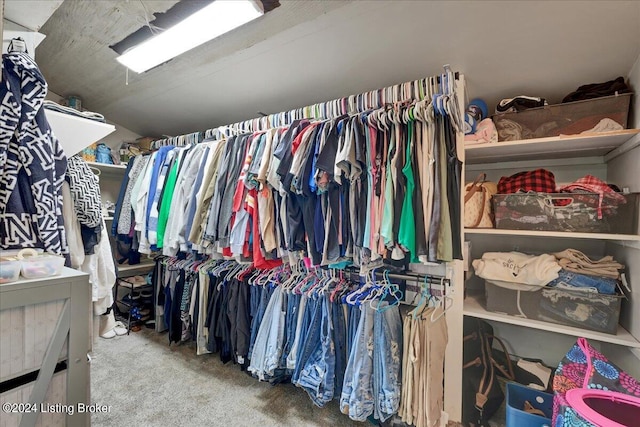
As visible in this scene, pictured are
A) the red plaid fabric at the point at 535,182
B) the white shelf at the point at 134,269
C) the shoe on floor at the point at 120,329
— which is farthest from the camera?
the white shelf at the point at 134,269

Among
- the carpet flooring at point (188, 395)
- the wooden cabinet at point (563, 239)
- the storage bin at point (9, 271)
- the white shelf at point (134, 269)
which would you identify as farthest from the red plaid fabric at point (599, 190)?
the white shelf at point (134, 269)

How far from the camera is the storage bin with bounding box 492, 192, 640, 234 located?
4.03 ft

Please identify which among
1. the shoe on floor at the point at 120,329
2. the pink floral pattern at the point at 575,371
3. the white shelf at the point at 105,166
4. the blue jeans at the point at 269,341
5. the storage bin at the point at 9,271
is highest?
the white shelf at the point at 105,166

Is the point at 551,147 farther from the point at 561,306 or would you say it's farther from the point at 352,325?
the point at 352,325

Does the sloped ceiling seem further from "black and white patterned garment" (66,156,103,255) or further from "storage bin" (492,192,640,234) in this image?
"black and white patterned garment" (66,156,103,255)

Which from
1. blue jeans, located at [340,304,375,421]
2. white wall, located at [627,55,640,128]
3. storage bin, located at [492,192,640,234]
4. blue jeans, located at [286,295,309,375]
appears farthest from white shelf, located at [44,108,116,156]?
white wall, located at [627,55,640,128]

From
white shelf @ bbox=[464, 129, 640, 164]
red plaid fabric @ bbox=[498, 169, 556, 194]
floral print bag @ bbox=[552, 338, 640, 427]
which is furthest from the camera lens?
red plaid fabric @ bbox=[498, 169, 556, 194]

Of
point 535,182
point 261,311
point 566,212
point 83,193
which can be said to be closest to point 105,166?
point 83,193

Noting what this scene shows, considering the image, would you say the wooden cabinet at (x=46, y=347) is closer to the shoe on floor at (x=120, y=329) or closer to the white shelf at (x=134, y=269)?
the shoe on floor at (x=120, y=329)

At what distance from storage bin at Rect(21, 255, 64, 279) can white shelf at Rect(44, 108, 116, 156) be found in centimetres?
69

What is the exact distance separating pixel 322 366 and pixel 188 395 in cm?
94

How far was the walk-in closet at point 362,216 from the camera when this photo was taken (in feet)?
3.25

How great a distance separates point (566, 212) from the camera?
132 centimetres

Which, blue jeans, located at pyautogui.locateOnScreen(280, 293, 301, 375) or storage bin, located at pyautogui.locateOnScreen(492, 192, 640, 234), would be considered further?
blue jeans, located at pyautogui.locateOnScreen(280, 293, 301, 375)
